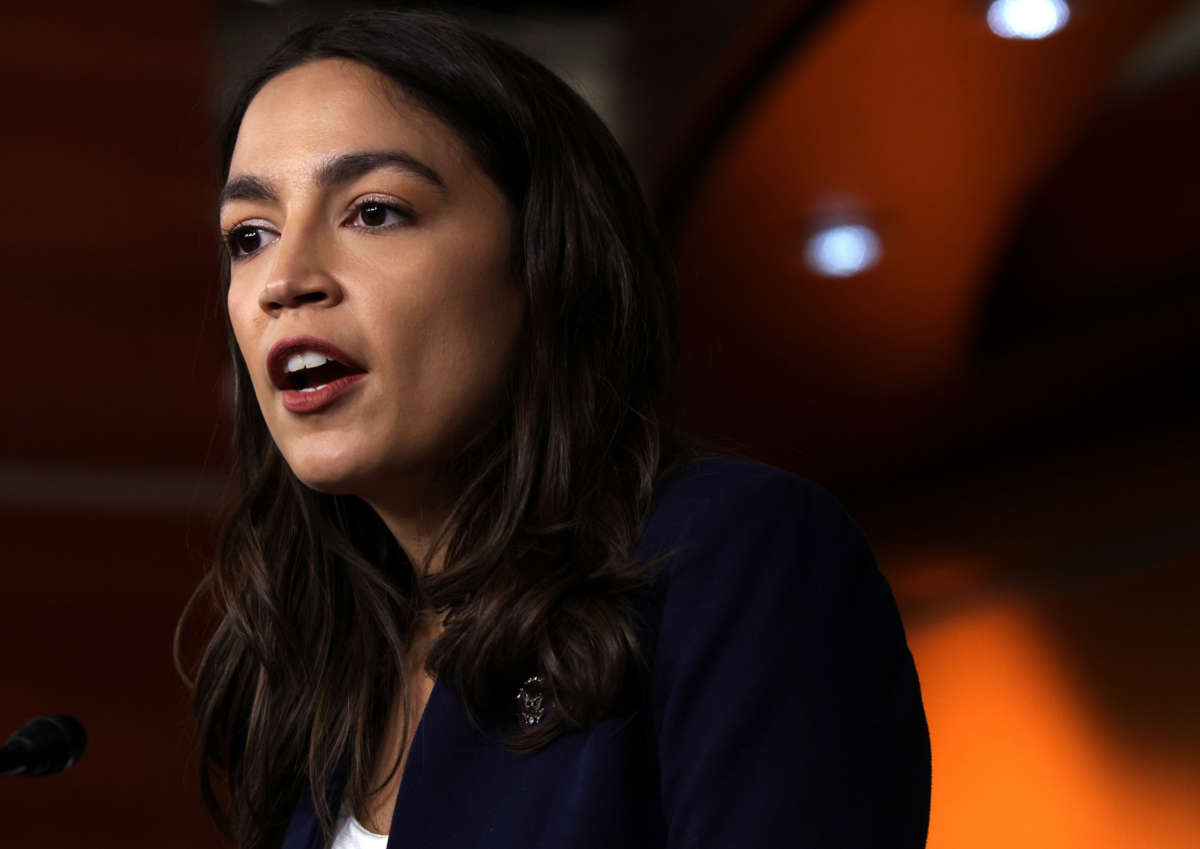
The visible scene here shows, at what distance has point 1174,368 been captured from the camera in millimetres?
1984

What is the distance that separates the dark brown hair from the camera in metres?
0.75

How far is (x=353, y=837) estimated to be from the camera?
0.89 metres

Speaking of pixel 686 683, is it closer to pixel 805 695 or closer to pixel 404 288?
pixel 805 695

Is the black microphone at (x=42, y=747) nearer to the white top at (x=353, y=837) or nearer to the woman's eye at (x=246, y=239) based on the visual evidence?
the white top at (x=353, y=837)

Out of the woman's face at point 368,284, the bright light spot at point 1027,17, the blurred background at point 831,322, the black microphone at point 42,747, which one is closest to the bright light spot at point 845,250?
the blurred background at point 831,322

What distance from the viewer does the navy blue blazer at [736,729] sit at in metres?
0.66

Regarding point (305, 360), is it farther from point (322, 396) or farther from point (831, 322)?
point (831, 322)

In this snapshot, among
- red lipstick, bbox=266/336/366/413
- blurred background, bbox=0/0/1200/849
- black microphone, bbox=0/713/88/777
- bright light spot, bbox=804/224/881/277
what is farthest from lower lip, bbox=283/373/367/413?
bright light spot, bbox=804/224/881/277

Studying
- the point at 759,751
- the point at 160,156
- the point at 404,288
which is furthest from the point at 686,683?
the point at 160,156

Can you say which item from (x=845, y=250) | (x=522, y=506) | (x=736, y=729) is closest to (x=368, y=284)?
(x=522, y=506)

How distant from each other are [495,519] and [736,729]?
0.75ft

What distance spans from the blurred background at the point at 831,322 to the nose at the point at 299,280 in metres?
0.88

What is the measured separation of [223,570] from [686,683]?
1.51ft

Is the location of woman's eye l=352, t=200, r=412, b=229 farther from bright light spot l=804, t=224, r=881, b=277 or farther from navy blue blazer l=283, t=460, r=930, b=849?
bright light spot l=804, t=224, r=881, b=277
